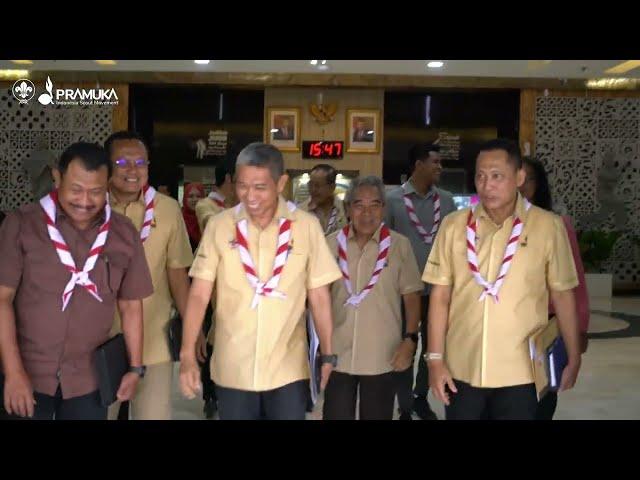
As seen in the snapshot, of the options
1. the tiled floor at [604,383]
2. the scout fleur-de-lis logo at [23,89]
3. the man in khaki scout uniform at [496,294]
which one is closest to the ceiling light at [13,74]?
the scout fleur-de-lis logo at [23,89]

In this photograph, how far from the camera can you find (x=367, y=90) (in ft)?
40.8

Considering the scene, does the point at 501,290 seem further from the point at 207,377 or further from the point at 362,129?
the point at 362,129

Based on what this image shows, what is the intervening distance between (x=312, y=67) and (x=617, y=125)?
16.0ft

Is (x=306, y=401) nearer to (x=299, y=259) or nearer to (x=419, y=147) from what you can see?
(x=299, y=259)

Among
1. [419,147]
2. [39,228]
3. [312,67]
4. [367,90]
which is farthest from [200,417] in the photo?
[367,90]

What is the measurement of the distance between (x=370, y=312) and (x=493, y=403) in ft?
2.49

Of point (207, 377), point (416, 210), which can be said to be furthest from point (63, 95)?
point (416, 210)

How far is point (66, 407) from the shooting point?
9.70 ft

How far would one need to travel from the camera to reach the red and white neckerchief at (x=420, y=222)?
515 cm

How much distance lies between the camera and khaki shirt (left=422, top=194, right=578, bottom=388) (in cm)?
314

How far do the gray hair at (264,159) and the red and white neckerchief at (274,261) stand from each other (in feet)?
0.65

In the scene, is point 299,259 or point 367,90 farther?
point 367,90

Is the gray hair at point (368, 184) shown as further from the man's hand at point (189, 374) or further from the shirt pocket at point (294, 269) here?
the man's hand at point (189, 374)

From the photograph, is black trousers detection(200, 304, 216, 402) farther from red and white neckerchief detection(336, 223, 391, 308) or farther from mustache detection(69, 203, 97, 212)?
mustache detection(69, 203, 97, 212)
